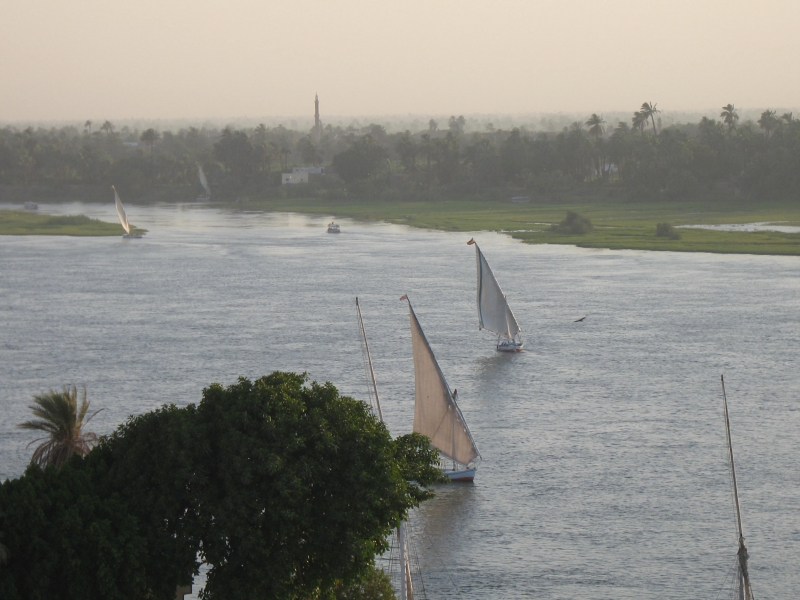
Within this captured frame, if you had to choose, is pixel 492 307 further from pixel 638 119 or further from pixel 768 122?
pixel 638 119

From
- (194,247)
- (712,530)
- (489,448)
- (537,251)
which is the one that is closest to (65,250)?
(194,247)

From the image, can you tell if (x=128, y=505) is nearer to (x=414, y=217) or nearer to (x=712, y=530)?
(x=712, y=530)

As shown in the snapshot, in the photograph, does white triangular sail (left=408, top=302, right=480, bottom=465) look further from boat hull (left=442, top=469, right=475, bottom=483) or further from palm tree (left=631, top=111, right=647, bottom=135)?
palm tree (left=631, top=111, right=647, bottom=135)

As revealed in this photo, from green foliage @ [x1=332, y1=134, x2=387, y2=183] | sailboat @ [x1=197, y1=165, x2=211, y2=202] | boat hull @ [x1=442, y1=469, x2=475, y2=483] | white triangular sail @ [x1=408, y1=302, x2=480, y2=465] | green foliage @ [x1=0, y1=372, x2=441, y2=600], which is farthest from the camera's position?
sailboat @ [x1=197, y1=165, x2=211, y2=202]

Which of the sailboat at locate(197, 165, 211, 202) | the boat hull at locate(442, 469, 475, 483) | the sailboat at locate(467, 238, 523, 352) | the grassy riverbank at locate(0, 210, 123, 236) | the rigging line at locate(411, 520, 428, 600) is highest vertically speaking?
the sailboat at locate(197, 165, 211, 202)

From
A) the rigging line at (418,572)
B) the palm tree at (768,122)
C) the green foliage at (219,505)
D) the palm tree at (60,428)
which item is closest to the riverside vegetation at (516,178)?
the palm tree at (768,122)

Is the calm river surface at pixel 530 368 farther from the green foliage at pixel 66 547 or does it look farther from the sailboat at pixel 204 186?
the sailboat at pixel 204 186

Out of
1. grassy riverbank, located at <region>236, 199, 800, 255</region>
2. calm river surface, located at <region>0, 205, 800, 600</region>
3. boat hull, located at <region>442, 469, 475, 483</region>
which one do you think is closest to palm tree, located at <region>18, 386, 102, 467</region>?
calm river surface, located at <region>0, 205, 800, 600</region>
